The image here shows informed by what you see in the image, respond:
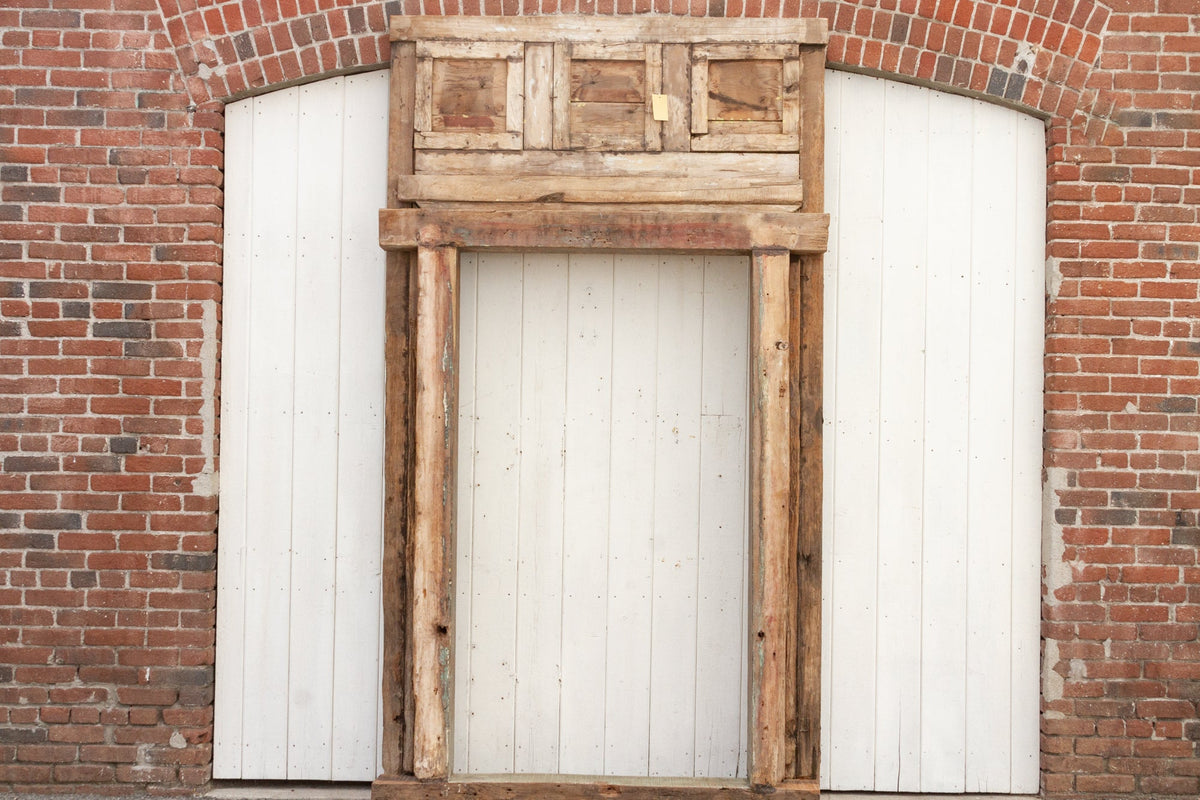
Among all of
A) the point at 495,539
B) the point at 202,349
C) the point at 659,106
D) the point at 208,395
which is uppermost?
the point at 659,106

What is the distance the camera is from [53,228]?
12.0 ft

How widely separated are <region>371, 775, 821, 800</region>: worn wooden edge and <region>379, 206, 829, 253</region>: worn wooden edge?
2.07 meters

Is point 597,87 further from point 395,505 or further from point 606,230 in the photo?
point 395,505

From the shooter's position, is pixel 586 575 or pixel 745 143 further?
pixel 586 575

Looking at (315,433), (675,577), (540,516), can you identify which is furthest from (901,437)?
(315,433)

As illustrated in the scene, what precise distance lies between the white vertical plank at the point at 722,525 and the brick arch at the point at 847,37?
1017 millimetres

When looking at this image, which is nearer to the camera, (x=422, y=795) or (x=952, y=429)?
(x=422, y=795)

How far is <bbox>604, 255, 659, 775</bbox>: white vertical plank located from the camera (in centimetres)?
373

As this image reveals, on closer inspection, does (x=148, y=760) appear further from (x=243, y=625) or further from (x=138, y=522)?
(x=138, y=522)

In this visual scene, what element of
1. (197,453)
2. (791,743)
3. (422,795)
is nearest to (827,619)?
(791,743)

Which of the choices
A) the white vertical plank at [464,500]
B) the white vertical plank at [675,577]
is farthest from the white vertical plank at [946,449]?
the white vertical plank at [464,500]

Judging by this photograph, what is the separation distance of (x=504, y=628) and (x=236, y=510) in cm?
120

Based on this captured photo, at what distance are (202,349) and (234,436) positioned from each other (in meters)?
0.37

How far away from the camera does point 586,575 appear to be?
147 inches
